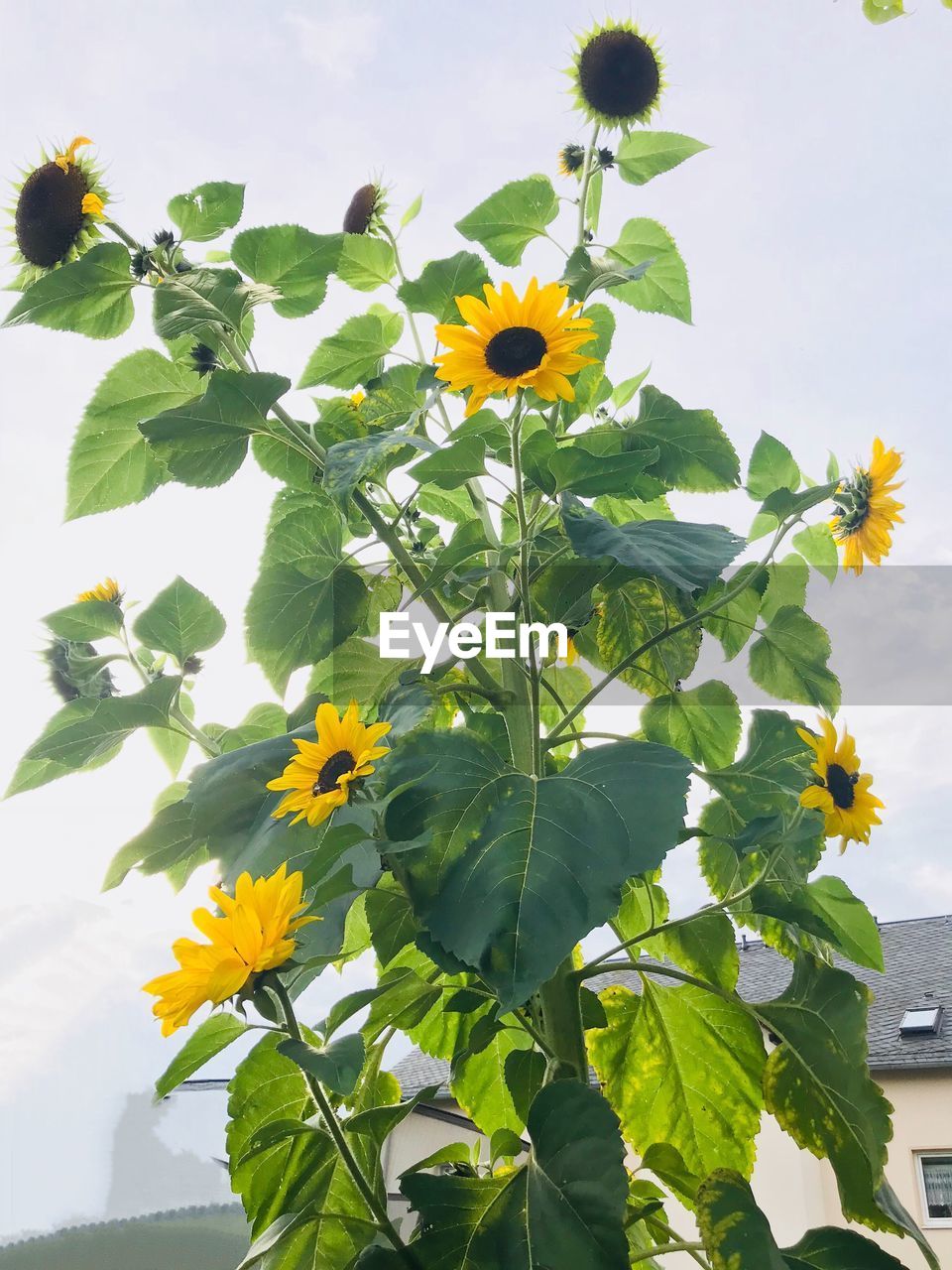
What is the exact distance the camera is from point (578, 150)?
85 centimetres

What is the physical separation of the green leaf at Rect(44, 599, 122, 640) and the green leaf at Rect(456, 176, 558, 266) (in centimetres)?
37

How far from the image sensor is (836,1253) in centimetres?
56

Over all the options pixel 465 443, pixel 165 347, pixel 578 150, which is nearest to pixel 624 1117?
pixel 465 443

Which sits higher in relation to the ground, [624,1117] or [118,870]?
[118,870]

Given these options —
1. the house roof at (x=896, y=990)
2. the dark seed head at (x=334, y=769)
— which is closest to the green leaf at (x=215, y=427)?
the dark seed head at (x=334, y=769)

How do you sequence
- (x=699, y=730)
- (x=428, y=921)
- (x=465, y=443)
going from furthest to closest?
1. (x=699, y=730)
2. (x=465, y=443)
3. (x=428, y=921)

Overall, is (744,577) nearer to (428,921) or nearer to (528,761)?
(528,761)

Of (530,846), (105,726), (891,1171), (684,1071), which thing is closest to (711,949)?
(684,1071)

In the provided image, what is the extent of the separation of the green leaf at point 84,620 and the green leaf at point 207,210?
0.81 feet

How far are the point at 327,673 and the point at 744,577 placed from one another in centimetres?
29

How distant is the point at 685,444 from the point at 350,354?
253 millimetres

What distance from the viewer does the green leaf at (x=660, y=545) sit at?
486 millimetres

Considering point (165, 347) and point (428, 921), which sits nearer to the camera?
point (428, 921)

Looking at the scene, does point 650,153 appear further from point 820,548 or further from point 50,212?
point 50,212
